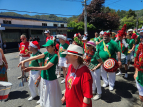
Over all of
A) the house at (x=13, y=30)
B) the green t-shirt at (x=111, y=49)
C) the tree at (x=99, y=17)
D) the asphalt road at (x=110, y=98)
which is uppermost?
the tree at (x=99, y=17)

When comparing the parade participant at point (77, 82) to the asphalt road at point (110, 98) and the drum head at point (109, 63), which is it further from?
the drum head at point (109, 63)

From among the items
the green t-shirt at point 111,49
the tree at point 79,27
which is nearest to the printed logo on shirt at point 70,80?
the green t-shirt at point 111,49

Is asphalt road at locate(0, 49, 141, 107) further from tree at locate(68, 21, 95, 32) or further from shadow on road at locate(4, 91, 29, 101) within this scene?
tree at locate(68, 21, 95, 32)

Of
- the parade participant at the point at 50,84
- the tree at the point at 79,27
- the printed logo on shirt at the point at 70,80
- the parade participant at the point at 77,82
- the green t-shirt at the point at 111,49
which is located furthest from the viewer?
the tree at the point at 79,27

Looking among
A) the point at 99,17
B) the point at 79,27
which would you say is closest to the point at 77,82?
the point at 79,27

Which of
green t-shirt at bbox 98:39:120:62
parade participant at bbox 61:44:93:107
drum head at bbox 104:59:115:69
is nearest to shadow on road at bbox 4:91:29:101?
parade participant at bbox 61:44:93:107

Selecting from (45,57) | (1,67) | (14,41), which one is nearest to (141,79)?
(45,57)

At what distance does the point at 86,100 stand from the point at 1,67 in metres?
3.18

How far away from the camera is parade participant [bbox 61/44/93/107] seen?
1.76 m

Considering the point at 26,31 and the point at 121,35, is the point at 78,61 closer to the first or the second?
the point at 121,35

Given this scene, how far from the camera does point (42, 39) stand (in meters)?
25.0

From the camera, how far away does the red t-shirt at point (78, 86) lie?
1763 millimetres

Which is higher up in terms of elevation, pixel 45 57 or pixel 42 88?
pixel 45 57

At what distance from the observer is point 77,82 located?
1842mm
